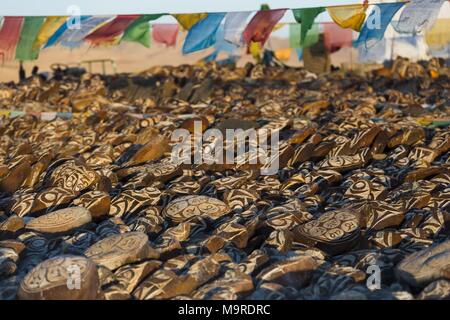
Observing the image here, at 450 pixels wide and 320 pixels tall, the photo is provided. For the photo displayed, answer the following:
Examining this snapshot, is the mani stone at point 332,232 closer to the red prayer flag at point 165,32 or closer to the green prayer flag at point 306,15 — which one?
the green prayer flag at point 306,15

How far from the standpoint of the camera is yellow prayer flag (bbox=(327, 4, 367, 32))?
1227cm

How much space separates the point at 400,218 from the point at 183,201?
185cm

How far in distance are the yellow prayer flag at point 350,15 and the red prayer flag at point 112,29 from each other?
526cm

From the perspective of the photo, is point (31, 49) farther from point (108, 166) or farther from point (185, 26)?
point (108, 166)

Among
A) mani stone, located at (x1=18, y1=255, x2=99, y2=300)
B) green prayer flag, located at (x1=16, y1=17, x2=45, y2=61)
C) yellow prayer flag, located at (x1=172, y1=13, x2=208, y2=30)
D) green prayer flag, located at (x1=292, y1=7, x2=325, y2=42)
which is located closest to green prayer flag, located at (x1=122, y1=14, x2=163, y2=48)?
yellow prayer flag, located at (x1=172, y1=13, x2=208, y2=30)

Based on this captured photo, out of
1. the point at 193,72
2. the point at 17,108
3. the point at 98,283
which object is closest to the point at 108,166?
the point at 98,283

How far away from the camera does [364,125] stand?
9.16 metres

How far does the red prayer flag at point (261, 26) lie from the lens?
14.2 metres

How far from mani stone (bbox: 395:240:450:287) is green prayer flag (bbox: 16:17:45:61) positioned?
41.9ft
